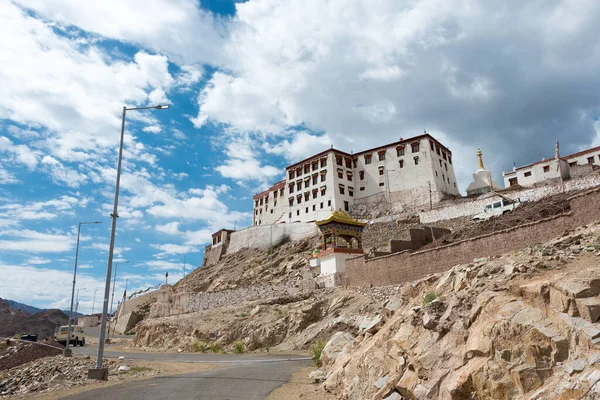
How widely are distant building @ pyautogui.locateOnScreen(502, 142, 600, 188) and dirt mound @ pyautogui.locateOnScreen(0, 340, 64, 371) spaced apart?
5011cm

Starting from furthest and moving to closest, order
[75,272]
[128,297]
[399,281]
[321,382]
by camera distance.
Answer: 1. [128,297]
2. [75,272]
3. [399,281]
4. [321,382]

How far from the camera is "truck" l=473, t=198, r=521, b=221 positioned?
3866 centimetres

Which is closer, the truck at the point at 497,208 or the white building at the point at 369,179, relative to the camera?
the truck at the point at 497,208

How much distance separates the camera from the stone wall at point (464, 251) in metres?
15.4

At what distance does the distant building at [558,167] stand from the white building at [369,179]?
9.00 meters

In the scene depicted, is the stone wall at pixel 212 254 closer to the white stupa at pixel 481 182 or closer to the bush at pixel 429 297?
the white stupa at pixel 481 182

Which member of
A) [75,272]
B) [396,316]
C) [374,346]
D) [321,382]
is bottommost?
[321,382]

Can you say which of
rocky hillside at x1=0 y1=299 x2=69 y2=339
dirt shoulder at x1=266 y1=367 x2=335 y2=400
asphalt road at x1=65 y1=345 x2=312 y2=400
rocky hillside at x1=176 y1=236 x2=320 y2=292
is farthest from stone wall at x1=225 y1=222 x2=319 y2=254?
rocky hillside at x1=0 y1=299 x2=69 y2=339

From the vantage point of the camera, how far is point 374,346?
982 cm

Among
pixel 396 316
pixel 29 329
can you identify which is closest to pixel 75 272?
pixel 396 316

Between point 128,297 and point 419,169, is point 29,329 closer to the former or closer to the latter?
point 128,297

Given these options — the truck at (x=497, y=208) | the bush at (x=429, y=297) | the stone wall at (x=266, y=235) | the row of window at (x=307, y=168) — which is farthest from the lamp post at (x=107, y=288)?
the row of window at (x=307, y=168)

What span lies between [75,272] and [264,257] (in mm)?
29111

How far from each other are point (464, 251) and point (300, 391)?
11.2 meters
